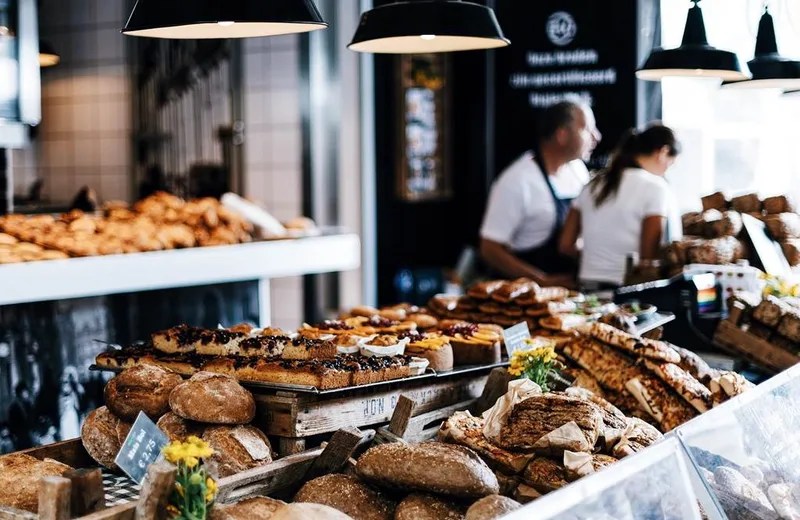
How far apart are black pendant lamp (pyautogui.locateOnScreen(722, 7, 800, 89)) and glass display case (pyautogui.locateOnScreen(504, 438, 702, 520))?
309cm

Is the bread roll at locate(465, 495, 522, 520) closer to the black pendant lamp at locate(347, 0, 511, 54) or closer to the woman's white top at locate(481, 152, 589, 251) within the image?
the black pendant lamp at locate(347, 0, 511, 54)

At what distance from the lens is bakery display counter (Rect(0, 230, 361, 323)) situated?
4.54 m

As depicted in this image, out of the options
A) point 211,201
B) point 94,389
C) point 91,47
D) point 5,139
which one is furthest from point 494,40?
point 91,47

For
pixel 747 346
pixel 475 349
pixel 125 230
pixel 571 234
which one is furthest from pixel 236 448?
pixel 571 234

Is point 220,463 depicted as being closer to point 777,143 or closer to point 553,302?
point 553,302

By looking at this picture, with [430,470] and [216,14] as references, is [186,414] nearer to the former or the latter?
[430,470]

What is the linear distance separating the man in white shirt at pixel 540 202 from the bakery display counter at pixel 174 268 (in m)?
1.03

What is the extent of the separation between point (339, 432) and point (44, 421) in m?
2.87

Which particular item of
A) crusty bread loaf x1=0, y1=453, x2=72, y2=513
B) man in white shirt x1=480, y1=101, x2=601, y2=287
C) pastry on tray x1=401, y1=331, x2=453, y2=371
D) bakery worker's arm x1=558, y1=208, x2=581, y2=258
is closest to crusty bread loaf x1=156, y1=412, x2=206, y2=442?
crusty bread loaf x1=0, y1=453, x2=72, y2=513

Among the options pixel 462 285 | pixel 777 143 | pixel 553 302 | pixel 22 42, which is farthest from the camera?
pixel 462 285

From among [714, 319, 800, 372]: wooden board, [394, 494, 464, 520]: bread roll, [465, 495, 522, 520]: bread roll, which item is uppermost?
[465, 495, 522, 520]: bread roll

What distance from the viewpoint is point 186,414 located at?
2.38m

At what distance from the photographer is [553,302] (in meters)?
3.81

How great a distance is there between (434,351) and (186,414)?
810 mm
